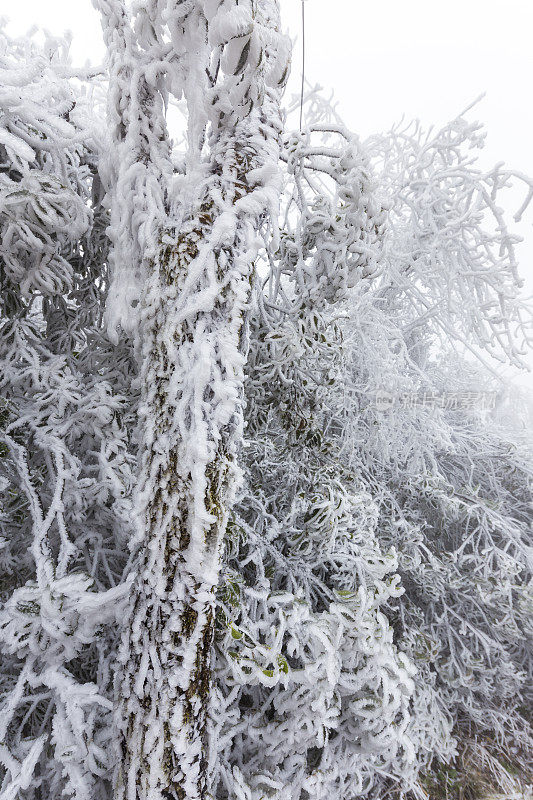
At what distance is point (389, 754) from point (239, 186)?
3287 mm

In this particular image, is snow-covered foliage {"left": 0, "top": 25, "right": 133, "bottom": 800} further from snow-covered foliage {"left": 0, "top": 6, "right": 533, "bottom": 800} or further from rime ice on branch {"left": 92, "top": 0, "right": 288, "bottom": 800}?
rime ice on branch {"left": 92, "top": 0, "right": 288, "bottom": 800}

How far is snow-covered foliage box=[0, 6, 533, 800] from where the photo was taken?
4.64ft

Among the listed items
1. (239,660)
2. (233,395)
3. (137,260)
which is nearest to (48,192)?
(137,260)

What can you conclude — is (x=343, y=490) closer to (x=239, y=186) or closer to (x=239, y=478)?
(x=239, y=478)

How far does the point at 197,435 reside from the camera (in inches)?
53.8

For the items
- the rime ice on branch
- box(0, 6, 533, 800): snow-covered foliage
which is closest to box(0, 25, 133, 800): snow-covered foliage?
box(0, 6, 533, 800): snow-covered foliage

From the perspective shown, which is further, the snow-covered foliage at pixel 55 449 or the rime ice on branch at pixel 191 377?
the snow-covered foliage at pixel 55 449

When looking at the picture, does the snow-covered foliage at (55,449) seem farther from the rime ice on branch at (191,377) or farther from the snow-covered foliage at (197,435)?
the rime ice on branch at (191,377)

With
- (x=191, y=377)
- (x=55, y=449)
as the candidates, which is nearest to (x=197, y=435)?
(x=191, y=377)

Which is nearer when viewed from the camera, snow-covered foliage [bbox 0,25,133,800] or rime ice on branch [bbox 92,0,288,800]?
rime ice on branch [bbox 92,0,288,800]

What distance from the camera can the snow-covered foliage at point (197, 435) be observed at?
1414mm

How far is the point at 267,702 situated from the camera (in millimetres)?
2076

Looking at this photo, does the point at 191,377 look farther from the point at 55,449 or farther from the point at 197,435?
the point at 55,449

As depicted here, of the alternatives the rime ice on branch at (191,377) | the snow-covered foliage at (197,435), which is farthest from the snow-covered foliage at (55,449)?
the rime ice on branch at (191,377)
